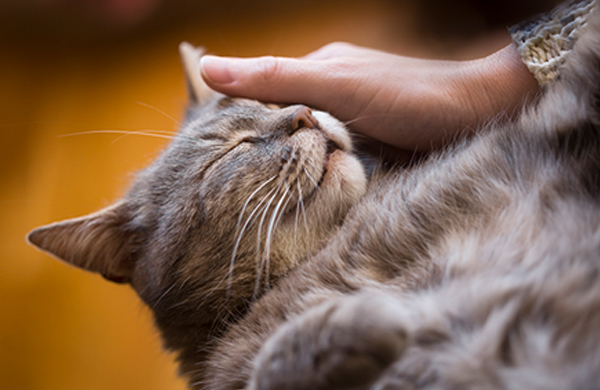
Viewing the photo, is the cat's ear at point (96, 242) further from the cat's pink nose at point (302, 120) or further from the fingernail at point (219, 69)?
the cat's pink nose at point (302, 120)

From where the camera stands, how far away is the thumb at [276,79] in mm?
1155

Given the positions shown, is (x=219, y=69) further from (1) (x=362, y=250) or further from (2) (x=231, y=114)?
(1) (x=362, y=250)

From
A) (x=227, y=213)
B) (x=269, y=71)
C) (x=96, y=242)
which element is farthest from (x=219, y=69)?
(x=96, y=242)

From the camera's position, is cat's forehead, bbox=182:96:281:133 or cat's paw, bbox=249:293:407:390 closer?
cat's paw, bbox=249:293:407:390

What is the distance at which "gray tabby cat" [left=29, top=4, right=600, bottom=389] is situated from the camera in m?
0.54

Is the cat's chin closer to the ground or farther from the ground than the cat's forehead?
closer to the ground

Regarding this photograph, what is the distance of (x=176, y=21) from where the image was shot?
7.92 feet

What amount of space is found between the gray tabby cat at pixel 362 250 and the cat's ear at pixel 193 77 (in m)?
0.28

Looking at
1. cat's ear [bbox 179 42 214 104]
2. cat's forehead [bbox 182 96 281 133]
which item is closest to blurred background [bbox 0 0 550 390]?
cat's ear [bbox 179 42 214 104]

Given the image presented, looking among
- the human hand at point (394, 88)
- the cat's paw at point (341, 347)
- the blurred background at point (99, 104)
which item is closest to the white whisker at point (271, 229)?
the cat's paw at point (341, 347)

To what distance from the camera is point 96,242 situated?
3.67ft

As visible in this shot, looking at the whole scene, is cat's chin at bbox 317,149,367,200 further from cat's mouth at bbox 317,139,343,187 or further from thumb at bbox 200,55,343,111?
thumb at bbox 200,55,343,111

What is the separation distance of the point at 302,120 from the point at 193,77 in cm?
72

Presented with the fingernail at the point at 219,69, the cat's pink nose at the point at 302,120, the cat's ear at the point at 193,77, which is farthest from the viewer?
the cat's ear at the point at 193,77
